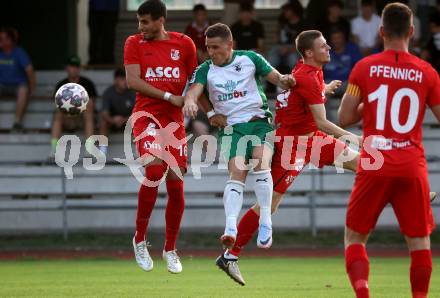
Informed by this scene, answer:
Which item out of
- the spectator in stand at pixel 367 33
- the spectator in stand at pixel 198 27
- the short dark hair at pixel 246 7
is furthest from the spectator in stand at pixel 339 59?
the spectator in stand at pixel 198 27

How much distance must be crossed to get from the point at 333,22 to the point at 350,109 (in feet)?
34.2

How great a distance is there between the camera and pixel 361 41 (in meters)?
19.1

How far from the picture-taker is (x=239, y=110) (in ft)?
36.0

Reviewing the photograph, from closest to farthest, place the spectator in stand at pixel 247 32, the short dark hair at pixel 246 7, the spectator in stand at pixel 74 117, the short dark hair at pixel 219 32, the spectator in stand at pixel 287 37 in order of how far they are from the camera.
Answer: the short dark hair at pixel 219 32
the spectator in stand at pixel 74 117
the spectator in stand at pixel 287 37
the spectator in stand at pixel 247 32
the short dark hair at pixel 246 7

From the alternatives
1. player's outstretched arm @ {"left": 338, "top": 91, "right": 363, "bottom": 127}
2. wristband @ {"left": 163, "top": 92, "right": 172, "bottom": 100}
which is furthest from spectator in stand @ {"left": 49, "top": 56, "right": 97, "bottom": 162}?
player's outstretched arm @ {"left": 338, "top": 91, "right": 363, "bottom": 127}

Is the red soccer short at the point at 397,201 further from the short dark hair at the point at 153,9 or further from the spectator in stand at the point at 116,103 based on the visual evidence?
the spectator in stand at the point at 116,103

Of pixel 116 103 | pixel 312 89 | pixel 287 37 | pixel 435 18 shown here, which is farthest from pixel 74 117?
pixel 312 89

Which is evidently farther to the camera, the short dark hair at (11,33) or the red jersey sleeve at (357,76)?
the short dark hair at (11,33)

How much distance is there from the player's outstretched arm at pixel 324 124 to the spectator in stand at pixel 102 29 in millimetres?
9170

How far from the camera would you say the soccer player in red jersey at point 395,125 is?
8.38 m

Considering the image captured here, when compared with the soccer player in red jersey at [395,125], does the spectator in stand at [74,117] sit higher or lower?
lower

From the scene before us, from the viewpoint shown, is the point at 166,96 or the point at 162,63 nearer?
the point at 166,96

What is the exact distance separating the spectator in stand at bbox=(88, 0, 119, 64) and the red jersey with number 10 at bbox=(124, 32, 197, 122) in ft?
28.1

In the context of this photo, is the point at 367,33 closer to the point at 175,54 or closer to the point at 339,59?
the point at 339,59
